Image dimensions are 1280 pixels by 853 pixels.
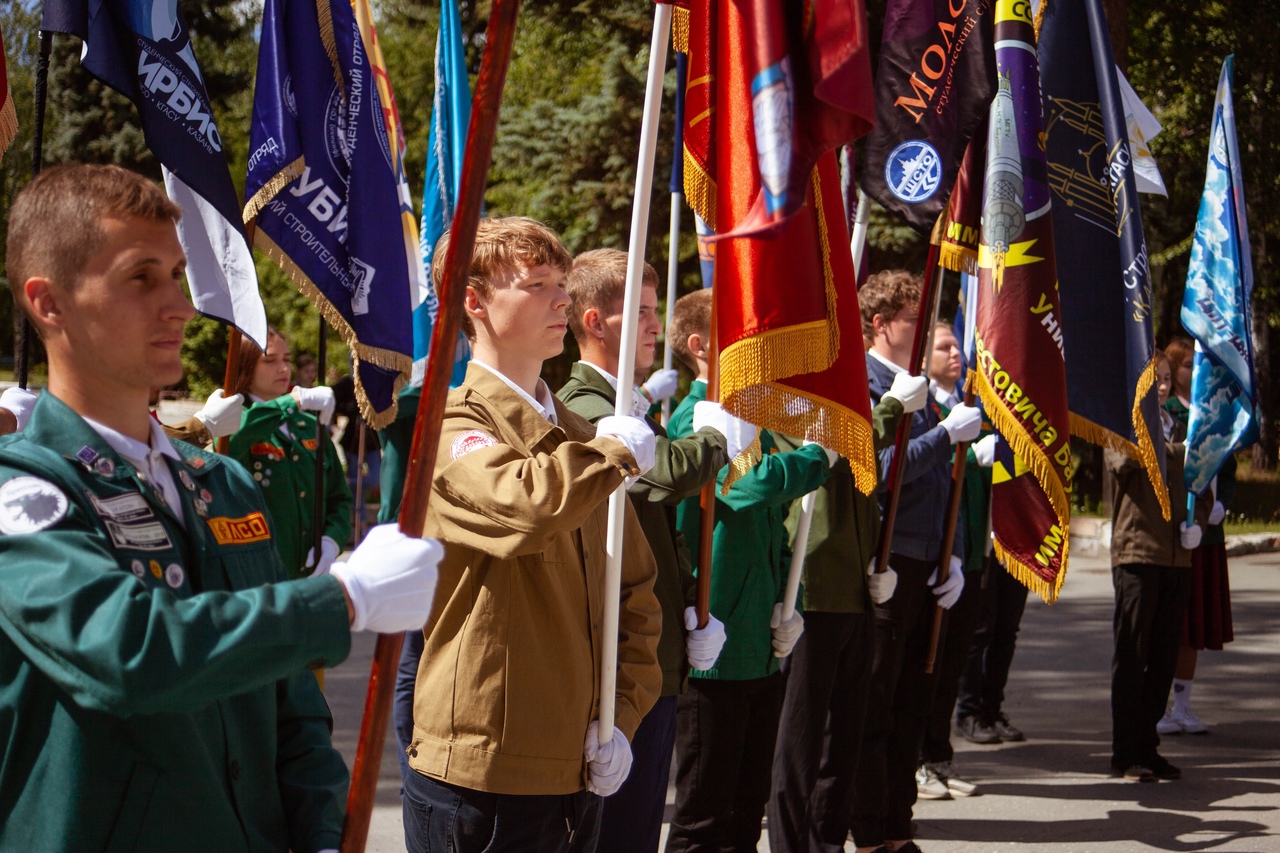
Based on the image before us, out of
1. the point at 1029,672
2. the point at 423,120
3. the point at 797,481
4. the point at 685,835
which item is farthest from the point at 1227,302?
the point at 423,120

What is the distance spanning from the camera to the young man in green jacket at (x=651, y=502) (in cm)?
339

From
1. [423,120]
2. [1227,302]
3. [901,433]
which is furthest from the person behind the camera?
A: [423,120]

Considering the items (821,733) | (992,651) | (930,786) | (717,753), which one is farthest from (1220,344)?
(717,753)

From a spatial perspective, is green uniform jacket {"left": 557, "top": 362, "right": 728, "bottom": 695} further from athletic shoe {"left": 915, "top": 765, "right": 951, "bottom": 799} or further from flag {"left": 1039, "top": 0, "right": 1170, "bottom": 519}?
athletic shoe {"left": 915, "top": 765, "right": 951, "bottom": 799}

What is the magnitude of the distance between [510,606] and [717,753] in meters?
1.51

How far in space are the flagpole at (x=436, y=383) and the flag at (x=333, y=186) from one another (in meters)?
2.94

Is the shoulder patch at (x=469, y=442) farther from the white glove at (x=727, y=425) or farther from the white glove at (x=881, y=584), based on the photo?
the white glove at (x=881, y=584)

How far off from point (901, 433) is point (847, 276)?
1.55 meters

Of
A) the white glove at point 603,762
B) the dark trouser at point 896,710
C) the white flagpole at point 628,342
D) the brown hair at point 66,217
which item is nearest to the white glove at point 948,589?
→ the dark trouser at point 896,710

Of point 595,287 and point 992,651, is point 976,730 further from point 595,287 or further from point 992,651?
point 595,287

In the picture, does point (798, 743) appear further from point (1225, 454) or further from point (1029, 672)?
point (1029, 672)

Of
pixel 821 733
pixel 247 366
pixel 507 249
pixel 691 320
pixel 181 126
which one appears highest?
pixel 181 126

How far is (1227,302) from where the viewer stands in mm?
6926

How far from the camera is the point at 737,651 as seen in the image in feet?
13.4
